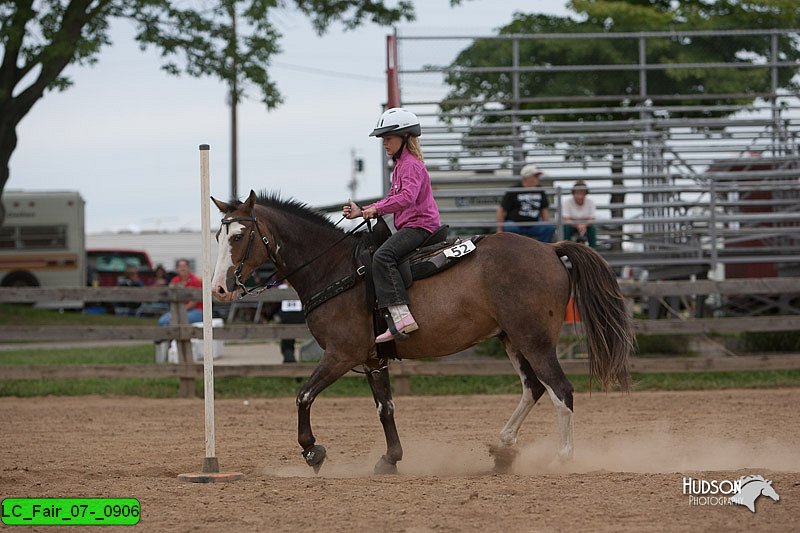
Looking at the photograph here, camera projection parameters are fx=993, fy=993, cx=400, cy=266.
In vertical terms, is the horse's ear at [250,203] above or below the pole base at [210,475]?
above

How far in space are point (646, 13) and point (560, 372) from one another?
18.6 meters

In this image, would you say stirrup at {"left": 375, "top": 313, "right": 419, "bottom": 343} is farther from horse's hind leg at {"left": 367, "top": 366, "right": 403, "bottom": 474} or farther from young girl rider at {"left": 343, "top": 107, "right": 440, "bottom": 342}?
horse's hind leg at {"left": 367, "top": 366, "right": 403, "bottom": 474}

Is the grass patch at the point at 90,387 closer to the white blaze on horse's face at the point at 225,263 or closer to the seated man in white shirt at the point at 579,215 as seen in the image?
the seated man in white shirt at the point at 579,215

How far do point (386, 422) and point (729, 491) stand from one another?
2.88 m

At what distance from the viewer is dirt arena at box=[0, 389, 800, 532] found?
18.8ft

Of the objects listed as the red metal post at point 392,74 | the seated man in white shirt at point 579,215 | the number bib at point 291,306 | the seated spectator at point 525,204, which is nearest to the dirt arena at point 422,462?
the number bib at point 291,306

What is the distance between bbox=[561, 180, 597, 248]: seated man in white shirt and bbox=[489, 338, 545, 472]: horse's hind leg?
6.39 meters

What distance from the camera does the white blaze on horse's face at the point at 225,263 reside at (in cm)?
764

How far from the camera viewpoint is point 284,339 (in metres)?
14.2

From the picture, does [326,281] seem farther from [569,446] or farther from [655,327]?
[655,327]

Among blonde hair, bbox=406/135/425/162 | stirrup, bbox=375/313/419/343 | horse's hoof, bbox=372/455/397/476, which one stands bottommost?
horse's hoof, bbox=372/455/397/476

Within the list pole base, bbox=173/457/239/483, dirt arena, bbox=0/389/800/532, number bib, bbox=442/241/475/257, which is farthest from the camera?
number bib, bbox=442/241/475/257

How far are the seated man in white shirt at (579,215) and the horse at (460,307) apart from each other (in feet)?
20.5

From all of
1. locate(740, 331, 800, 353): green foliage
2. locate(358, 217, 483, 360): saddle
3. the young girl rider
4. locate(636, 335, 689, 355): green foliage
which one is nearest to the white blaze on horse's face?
the young girl rider
